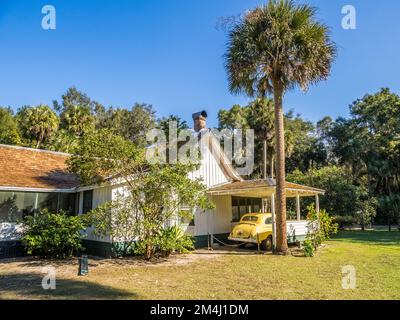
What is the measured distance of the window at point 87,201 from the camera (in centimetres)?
1490

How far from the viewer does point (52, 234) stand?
12414 millimetres

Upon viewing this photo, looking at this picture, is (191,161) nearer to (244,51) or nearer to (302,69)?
(244,51)

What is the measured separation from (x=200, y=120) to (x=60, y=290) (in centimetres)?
1331

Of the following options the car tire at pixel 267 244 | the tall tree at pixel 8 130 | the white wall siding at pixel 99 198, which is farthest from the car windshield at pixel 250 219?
the tall tree at pixel 8 130

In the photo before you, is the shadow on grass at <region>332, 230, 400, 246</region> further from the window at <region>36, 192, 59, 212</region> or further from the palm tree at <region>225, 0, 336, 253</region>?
the window at <region>36, 192, 59, 212</region>

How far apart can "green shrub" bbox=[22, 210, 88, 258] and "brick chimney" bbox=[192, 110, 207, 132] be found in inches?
355

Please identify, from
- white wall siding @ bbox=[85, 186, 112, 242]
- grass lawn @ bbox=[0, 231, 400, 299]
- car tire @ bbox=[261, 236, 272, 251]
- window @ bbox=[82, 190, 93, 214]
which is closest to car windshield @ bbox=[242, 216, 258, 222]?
car tire @ bbox=[261, 236, 272, 251]

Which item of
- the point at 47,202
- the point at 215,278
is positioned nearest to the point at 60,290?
the point at 215,278

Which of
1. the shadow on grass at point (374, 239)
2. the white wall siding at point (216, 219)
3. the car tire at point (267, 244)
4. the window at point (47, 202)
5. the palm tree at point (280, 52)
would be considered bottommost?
the shadow on grass at point (374, 239)

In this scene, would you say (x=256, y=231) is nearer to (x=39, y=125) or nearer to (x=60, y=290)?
(x=60, y=290)

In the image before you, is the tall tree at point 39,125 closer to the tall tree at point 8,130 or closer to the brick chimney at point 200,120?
the tall tree at point 8,130

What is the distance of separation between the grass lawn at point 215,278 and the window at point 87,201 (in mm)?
3328

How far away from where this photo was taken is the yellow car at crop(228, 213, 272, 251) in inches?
578
